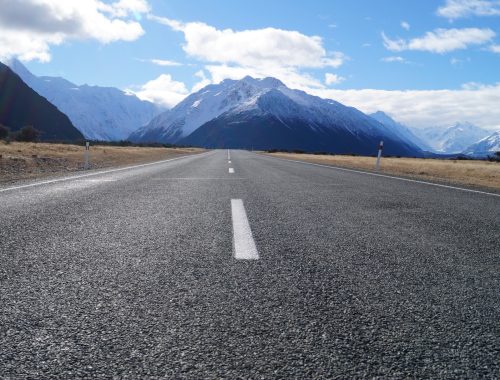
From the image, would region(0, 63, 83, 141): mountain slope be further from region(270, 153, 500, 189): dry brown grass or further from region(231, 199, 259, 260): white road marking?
region(231, 199, 259, 260): white road marking

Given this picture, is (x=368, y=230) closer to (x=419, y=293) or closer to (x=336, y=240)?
(x=336, y=240)

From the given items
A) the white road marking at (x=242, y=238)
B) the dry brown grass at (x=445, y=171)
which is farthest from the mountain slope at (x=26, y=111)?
the white road marking at (x=242, y=238)

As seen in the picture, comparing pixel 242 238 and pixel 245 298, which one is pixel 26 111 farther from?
pixel 245 298

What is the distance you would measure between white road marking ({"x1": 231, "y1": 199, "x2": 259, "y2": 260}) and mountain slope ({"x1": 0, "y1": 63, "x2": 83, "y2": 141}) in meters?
141

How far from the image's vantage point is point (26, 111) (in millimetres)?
137750

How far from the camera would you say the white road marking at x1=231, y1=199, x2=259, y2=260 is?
3051 millimetres

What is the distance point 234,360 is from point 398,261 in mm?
1862

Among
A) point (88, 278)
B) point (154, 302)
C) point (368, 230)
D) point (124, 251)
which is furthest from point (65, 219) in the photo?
point (368, 230)

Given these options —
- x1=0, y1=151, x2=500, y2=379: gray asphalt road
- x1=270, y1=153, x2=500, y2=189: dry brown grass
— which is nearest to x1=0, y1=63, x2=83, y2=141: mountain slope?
x1=270, y1=153, x2=500, y2=189: dry brown grass

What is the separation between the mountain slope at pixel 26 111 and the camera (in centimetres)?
13200

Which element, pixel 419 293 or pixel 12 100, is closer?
pixel 419 293

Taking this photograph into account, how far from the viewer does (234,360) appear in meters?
1.60

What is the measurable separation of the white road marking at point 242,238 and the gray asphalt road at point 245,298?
0.05 m

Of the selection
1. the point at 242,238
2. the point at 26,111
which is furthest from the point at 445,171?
the point at 26,111
